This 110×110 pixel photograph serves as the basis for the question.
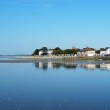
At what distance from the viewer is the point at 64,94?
2095cm

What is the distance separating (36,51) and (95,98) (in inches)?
6831

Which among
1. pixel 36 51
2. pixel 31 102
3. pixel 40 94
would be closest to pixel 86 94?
pixel 40 94

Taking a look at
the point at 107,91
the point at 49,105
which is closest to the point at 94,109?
the point at 49,105

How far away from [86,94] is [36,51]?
563 feet

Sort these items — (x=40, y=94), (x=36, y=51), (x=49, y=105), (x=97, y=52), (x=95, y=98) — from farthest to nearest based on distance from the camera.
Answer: (x=36, y=51), (x=97, y=52), (x=40, y=94), (x=95, y=98), (x=49, y=105)

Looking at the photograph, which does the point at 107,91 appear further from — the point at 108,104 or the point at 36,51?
the point at 36,51

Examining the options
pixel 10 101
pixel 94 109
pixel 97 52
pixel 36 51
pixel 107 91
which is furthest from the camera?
pixel 36 51

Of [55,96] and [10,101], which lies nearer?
[10,101]

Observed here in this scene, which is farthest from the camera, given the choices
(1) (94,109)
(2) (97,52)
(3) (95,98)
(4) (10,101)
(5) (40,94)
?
(2) (97,52)

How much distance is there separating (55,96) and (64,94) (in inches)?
46.4

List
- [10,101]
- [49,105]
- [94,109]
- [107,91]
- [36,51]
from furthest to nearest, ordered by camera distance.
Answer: [36,51] < [107,91] < [10,101] < [49,105] < [94,109]

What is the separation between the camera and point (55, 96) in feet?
65.4

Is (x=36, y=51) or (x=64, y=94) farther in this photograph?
(x=36, y=51)

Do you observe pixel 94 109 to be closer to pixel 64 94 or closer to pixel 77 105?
pixel 77 105
